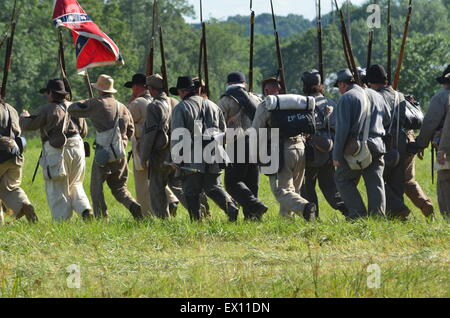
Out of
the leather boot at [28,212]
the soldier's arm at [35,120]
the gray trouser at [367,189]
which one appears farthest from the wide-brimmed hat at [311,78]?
→ the leather boot at [28,212]

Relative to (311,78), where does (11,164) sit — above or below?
below

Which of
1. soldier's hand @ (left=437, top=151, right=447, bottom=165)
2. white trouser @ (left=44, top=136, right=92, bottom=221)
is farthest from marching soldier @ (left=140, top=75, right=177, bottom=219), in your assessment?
soldier's hand @ (left=437, top=151, right=447, bottom=165)

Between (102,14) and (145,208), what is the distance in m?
50.4

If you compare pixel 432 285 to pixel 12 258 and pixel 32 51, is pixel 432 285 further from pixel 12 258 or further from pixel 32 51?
pixel 32 51

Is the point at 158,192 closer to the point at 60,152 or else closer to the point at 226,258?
the point at 60,152

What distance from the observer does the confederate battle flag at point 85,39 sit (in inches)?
529

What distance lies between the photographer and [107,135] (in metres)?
12.6

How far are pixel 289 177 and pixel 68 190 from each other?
2.68 metres

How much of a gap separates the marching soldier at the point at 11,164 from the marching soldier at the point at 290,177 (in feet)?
9.31

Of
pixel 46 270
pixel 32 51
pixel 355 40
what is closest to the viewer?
pixel 46 270

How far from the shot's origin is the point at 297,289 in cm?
737

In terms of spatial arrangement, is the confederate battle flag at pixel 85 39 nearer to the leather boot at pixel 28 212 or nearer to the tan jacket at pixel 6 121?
the tan jacket at pixel 6 121

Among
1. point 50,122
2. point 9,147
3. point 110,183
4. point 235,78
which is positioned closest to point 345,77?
point 235,78
